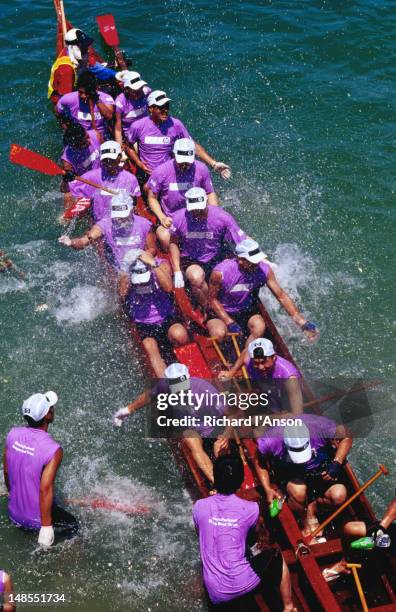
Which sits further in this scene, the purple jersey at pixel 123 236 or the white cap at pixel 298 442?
the purple jersey at pixel 123 236

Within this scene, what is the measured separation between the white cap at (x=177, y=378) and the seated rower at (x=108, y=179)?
4.18 meters

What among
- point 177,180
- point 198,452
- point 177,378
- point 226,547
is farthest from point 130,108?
point 226,547

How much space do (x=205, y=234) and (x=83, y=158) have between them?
380 centimetres

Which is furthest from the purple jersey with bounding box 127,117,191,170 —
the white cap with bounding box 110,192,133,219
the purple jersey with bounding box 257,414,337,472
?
the purple jersey with bounding box 257,414,337,472

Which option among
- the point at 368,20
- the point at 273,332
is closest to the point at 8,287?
the point at 273,332

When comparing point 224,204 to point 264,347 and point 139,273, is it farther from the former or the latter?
point 264,347

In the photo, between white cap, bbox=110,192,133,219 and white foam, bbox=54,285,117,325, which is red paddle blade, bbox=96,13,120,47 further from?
white cap, bbox=110,192,133,219

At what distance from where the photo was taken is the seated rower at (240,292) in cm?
970

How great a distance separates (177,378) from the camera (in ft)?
27.7

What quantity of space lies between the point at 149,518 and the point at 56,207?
8491 millimetres

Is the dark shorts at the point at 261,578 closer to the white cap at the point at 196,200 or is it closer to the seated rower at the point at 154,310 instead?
the seated rower at the point at 154,310

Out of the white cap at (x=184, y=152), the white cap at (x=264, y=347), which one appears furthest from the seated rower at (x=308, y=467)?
the white cap at (x=184, y=152)

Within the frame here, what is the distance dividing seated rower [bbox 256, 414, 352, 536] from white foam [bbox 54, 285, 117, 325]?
5181 millimetres

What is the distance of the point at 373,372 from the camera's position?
11.2m
